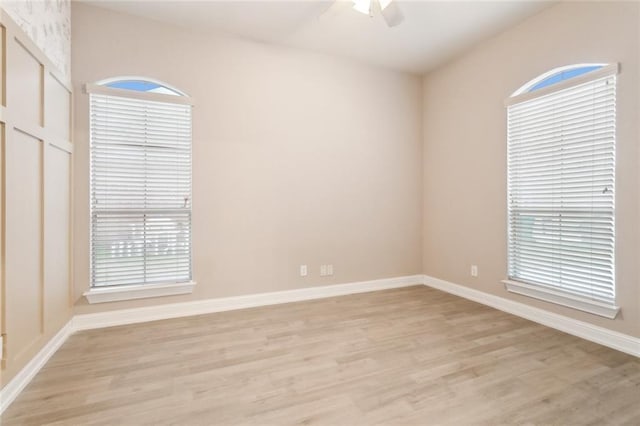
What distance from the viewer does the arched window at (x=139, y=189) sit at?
9.72 feet

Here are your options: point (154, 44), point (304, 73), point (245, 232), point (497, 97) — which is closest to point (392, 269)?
point (245, 232)

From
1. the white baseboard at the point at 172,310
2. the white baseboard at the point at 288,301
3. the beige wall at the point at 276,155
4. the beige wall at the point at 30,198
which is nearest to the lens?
the beige wall at the point at 30,198

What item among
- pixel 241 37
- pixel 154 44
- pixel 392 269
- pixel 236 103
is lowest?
pixel 392 269

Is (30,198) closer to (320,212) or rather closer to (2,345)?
(2,345)

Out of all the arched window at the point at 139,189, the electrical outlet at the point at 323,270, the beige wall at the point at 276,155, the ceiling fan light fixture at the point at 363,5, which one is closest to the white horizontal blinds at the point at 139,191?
the arched window at the point at 139,189

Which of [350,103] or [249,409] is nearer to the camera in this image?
[249,409]

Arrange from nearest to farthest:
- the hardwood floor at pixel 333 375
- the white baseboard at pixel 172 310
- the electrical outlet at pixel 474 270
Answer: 1. the hardwood floor at pixel 333 375
2. the white baseboard at pixel 172 310
3. the electrical outlet at pixel 474 270

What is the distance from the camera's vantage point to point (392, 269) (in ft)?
14.3

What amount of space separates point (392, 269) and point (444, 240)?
83cm

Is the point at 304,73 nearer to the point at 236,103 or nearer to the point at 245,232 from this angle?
the point at 236,103

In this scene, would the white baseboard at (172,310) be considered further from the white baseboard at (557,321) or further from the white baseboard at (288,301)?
the white baseboard at (557,321)

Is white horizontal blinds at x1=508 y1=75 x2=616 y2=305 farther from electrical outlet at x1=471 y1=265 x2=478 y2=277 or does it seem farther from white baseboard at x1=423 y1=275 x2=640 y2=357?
electrical outlet at x1=471 y1=265 x2=478 y2=277

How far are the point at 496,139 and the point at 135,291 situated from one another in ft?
14.0

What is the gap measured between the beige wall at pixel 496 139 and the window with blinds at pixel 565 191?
0.29 ft
